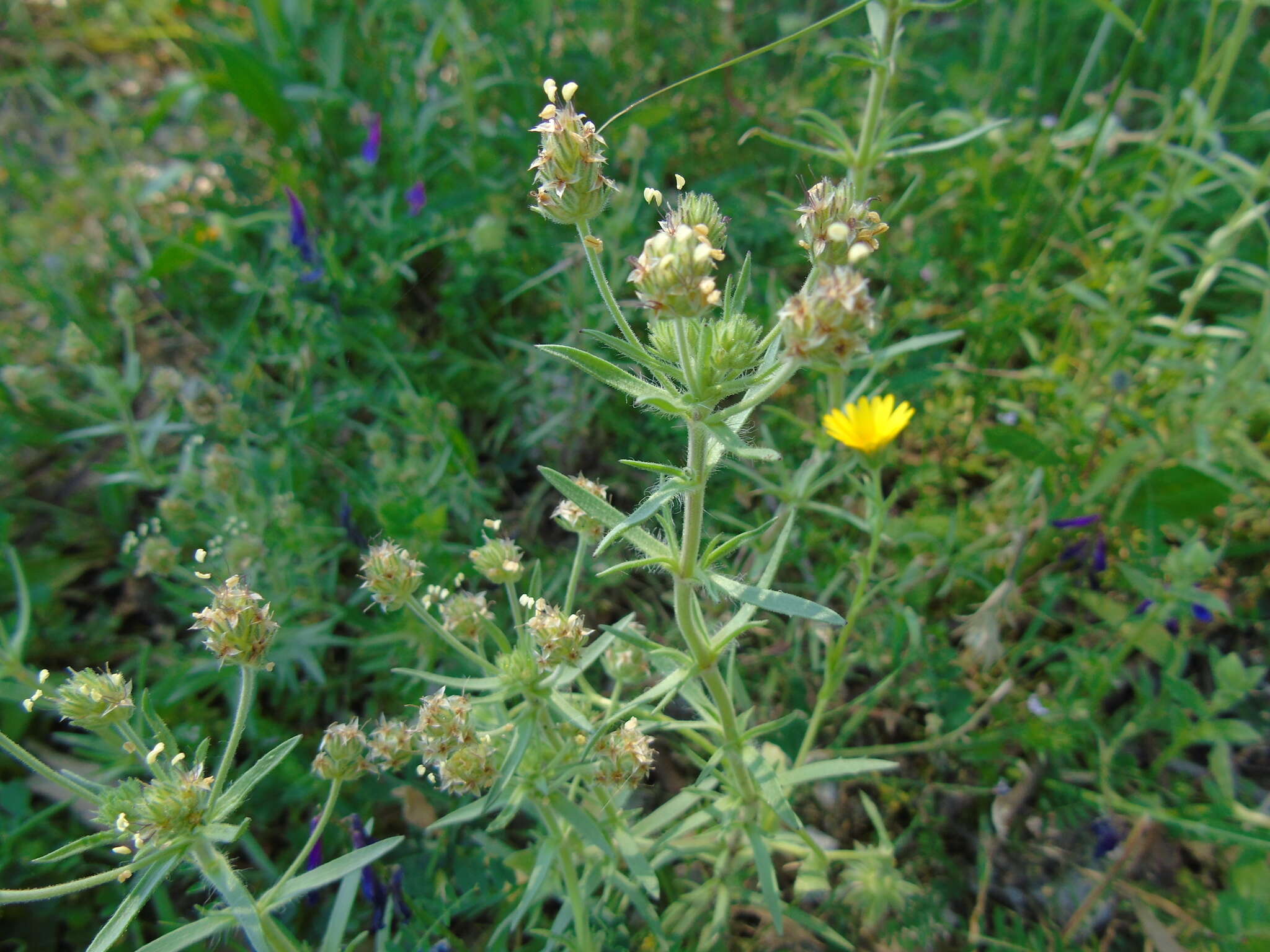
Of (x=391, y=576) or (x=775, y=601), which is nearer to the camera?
(x=775, y=601)

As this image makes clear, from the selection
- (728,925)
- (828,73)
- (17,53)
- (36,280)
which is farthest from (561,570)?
(17,53)

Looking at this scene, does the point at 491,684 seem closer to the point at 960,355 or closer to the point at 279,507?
the point at 279,507

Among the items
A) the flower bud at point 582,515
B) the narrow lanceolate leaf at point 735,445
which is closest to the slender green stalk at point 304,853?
the flower bud at point 582,515

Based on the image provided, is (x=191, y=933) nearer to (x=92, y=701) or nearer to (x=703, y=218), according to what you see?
(x=92, y=701)

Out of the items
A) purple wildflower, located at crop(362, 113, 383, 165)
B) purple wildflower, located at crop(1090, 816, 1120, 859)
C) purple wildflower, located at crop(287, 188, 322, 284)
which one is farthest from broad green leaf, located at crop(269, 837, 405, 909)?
purple wildflower, located at crop(362, 113, 383, 165)

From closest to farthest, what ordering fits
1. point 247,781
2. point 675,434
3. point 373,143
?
point 247,781
point 675,434
point 373,143

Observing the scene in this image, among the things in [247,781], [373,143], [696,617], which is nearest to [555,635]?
[696,617]

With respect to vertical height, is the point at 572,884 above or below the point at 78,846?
below
